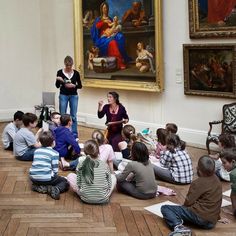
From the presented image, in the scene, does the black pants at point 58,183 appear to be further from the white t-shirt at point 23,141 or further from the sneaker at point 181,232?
the sneaker at point 181,232

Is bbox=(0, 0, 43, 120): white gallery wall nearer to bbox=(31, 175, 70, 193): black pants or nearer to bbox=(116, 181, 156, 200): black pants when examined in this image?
bbox=(31, 175, 70, 193): black pants

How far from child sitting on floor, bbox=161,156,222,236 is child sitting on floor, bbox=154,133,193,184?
5.80 feet

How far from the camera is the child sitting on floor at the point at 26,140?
8602mm

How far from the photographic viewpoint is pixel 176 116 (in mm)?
10883

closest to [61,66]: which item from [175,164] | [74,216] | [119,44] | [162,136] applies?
[119,44]

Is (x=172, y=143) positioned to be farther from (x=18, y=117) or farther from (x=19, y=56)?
(x=19, y=56)

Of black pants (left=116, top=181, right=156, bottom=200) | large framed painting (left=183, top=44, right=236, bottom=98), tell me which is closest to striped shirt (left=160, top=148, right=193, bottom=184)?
black pants (left=116, top=181, right=156, bottom=200)

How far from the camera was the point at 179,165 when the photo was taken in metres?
7.16

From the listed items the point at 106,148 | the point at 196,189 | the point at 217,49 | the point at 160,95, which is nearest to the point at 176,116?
the point at 160,95

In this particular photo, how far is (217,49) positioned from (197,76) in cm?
84

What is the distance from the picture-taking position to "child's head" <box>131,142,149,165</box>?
636 centimetres

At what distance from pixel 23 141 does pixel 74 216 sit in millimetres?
3264

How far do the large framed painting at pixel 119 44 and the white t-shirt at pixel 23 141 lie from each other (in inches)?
146

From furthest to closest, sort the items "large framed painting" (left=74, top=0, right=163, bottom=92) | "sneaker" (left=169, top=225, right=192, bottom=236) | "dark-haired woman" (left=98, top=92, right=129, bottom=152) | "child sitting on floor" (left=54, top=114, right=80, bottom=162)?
1. "large framed painting" (left=74, top=0, right=163, bottom=92)
2. "dark-haired woman" (left=98, top=92, right=129, bottom=152)
3. "child sitting on floor" (left=54, top=114, right=80, bottom=162)
4. "sneaker" (left=169, top=225, right=192, bottom=236)
